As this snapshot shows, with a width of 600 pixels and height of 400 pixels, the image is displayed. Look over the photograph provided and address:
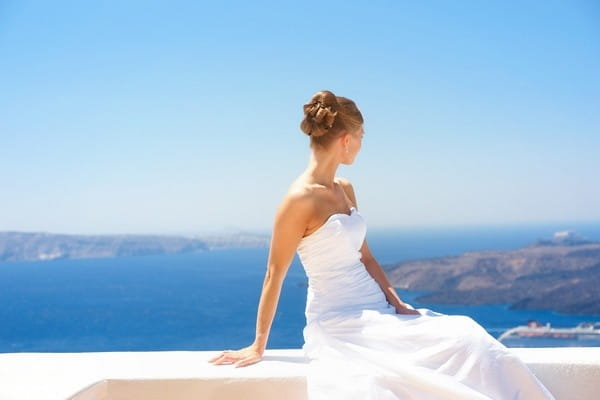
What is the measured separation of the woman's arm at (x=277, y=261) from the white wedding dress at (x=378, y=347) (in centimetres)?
8

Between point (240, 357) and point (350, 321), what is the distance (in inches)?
15.7

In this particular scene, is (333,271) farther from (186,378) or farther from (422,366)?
(186,378)

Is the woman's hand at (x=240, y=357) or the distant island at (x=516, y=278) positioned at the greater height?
the distant island at (x=516, y=278)

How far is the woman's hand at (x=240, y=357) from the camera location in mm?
1957

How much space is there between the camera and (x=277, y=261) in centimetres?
200

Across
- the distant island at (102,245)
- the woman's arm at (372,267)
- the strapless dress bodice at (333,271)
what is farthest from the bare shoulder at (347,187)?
the distant island at (102,245)

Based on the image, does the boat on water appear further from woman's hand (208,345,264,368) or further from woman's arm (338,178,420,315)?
woman's hand (208,345,264,368)

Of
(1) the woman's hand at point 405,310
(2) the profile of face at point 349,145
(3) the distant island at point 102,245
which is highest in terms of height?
(3) the distant island at point 102,245

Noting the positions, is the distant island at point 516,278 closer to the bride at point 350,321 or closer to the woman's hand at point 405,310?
the woman's hand at point 405,310

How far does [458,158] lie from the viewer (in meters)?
96.0

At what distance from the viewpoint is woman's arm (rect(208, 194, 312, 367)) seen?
1974mm

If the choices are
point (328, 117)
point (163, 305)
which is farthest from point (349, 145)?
point (163, 305)

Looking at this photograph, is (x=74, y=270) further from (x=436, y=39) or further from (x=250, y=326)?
(x=436, y=39)

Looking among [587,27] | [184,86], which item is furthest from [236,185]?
[587,27]
